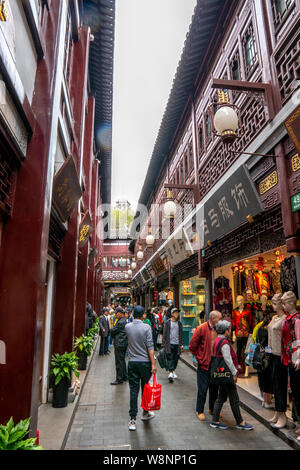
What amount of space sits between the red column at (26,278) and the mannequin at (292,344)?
11.1 feet

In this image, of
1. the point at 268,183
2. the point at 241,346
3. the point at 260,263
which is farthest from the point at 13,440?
the point at 260,263

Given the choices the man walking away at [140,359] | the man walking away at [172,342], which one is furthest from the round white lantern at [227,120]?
the man walking away at [172,342]

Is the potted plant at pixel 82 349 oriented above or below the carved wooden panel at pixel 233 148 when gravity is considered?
below

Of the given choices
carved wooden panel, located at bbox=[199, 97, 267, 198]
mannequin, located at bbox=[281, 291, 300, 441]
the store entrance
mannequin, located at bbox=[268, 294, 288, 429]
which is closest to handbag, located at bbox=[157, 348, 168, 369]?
the store entrance

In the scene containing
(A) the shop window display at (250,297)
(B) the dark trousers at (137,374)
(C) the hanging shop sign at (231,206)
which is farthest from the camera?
(A) the shop window display at (250,297)

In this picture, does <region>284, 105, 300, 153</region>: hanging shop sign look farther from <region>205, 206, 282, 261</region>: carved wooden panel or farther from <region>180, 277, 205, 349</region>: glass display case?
<region>180, 277, 205, 349</region>: glass display case

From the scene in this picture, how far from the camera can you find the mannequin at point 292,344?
430cm

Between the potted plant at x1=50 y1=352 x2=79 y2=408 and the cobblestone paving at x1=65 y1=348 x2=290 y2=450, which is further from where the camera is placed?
the potted plant at x1=50 y1=352 x2=79 y2=408

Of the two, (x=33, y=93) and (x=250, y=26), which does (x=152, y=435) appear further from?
(x=250, y=26)

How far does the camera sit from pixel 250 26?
6707mm

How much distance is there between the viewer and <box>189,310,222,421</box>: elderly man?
5.39 meters

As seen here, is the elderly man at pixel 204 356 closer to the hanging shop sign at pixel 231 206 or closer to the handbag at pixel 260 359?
the handbag at pixel 260 359

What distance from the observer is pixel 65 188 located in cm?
560

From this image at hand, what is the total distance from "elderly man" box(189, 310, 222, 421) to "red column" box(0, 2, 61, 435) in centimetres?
290
